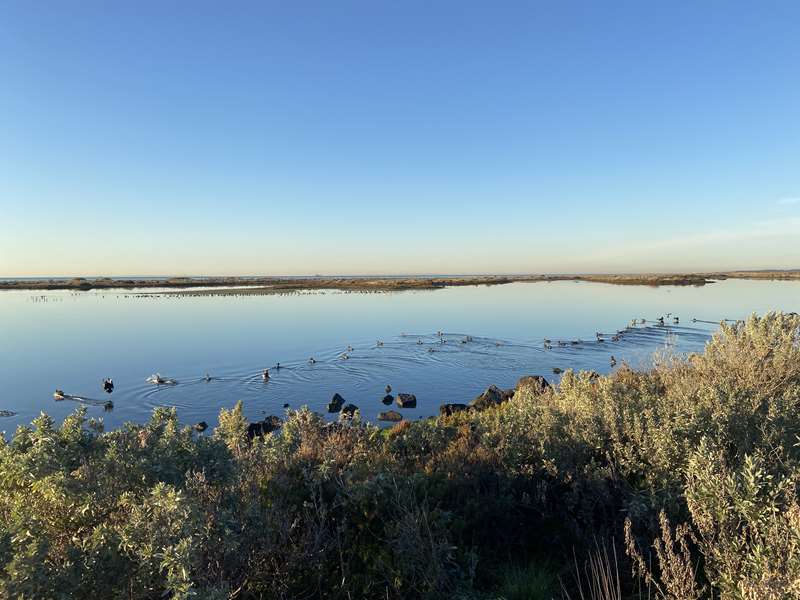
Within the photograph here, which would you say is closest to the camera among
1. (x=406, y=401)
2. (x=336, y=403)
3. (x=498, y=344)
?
(x=336, y=403)

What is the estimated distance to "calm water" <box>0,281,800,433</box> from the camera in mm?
17844

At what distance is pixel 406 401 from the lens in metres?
17.3

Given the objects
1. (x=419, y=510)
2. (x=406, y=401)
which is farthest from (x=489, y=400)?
(x=419, y=510)

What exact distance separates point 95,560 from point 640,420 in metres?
6.83

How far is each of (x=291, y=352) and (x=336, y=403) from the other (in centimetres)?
1055

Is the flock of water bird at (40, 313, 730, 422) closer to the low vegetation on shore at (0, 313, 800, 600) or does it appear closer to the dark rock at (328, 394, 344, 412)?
the dark rock at (328, 394, 344, 412)

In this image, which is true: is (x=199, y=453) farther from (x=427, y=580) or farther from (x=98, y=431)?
(x=427, y=580)

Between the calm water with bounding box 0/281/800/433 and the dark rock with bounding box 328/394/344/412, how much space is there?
0.51 m

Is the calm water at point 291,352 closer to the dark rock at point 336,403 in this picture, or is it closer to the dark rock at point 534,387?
the dark rock at point 336,403

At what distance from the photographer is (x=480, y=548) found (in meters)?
5.04

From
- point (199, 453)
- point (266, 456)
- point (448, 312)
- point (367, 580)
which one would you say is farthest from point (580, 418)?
point (448, 312)

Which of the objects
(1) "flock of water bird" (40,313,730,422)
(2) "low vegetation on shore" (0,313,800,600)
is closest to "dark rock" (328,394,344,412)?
(1) "flock of water bird" (40,313,730,422)

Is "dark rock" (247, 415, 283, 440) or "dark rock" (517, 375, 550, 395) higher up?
"dark rock" (517, 375, 550, 395)

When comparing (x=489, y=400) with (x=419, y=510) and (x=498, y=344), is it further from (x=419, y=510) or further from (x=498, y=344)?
(x=498, y=344)
